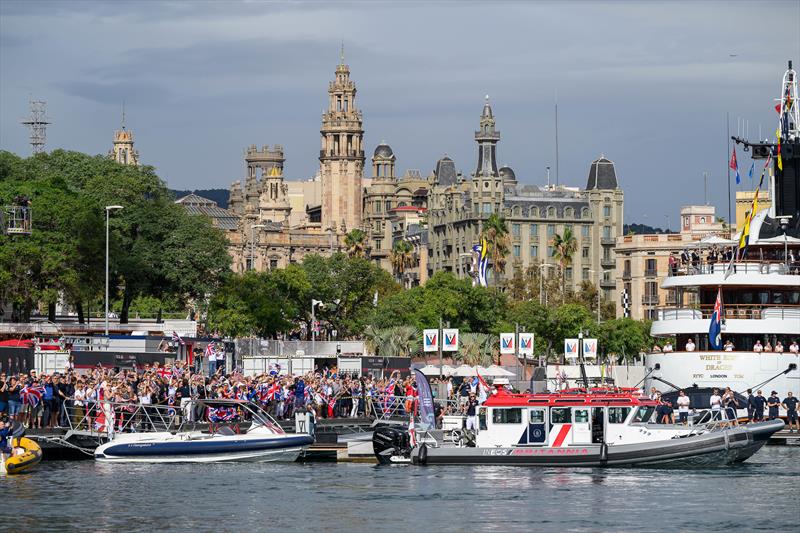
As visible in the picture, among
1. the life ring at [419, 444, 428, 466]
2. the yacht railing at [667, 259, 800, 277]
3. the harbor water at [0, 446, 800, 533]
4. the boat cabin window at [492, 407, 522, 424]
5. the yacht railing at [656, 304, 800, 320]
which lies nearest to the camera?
the harbor water at [0, 446, 800, 533]

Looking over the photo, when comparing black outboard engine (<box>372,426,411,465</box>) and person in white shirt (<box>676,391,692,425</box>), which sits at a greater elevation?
person in white shirt (<box>676,391,692,425</box>)

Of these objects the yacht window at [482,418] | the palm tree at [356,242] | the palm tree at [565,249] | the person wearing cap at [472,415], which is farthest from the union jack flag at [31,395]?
the palm tree at [356,242]

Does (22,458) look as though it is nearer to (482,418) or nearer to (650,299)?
(482,418)

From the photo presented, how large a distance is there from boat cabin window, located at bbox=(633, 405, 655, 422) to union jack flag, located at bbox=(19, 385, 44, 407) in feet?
63.4

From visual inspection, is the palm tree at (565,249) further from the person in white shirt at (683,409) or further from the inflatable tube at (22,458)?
the inflatable tube at (22,458)

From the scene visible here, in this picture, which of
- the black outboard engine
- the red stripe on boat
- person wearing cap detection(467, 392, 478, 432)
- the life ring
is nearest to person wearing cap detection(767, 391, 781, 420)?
person wearing cap detection(467, 392, 478, 432)

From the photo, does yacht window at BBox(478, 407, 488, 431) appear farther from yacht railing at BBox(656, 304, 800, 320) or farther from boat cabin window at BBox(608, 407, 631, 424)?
yacht railing at BBox(656, 304, 800, 320)

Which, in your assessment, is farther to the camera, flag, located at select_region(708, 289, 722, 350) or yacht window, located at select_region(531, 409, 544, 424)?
flag, located at select_region(708, 289, 722, 350)

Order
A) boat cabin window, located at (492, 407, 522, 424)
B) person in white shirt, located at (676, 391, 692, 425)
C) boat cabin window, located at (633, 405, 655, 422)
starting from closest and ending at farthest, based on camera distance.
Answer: boat cabin window, located at (633, 405, 655, 422) → boat cabin window, located at (492, 407, 522, 424) → person in white shirt, located at (676, 391, 692, 425)

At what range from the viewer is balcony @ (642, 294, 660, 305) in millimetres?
164375

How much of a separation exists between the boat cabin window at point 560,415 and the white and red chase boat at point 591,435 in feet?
0.10

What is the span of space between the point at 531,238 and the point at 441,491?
147 m

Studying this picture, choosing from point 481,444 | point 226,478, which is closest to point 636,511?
point 481,444

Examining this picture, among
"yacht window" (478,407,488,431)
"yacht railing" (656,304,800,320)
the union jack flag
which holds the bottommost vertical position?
"yacht window" (478,407,488,431)
